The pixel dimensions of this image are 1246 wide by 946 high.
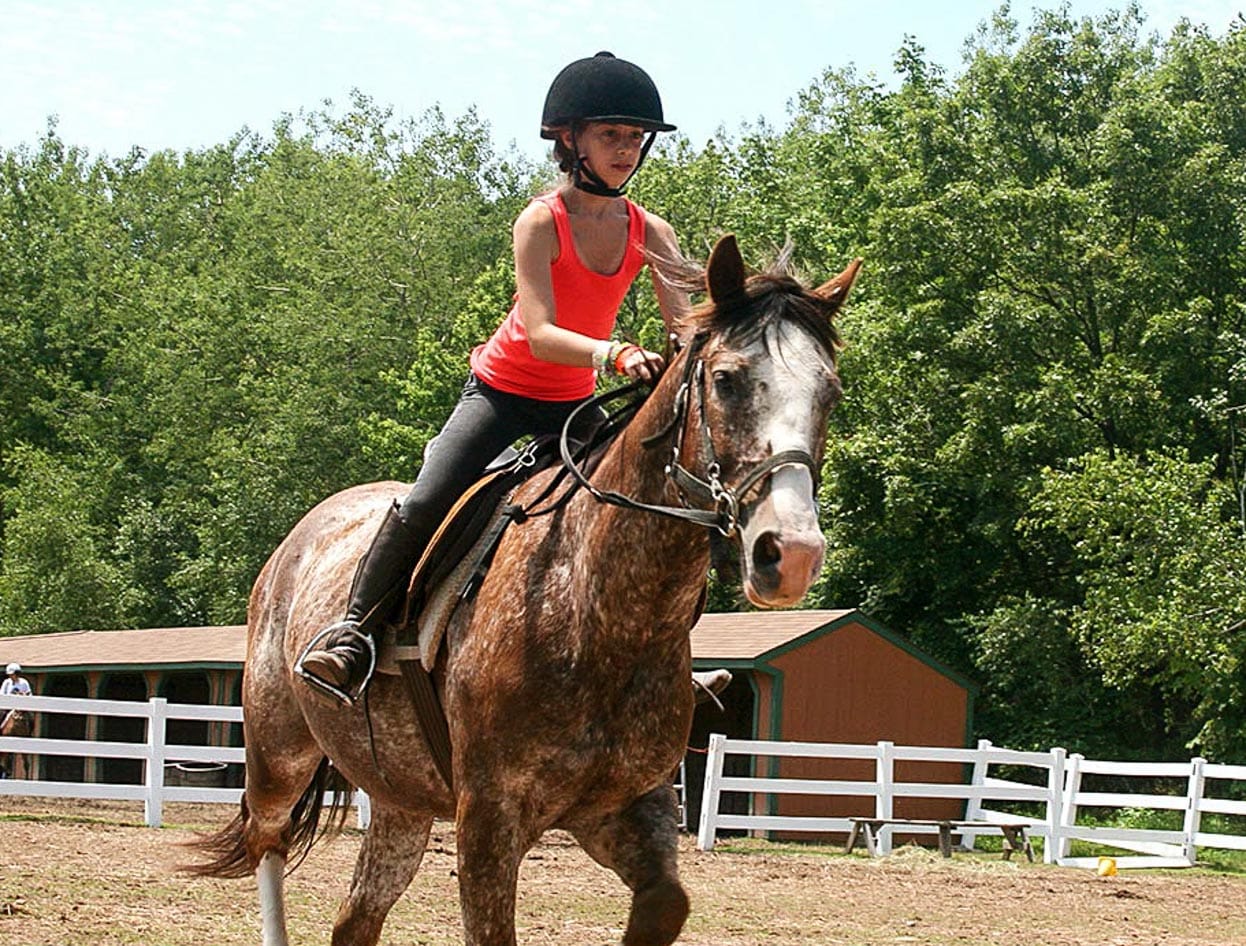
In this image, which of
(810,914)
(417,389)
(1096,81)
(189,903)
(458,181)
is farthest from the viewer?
(458,181)

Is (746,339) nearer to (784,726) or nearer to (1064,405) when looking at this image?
(784,726)

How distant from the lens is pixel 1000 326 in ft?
104

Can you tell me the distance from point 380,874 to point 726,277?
287cm

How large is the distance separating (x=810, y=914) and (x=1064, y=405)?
19468 mm

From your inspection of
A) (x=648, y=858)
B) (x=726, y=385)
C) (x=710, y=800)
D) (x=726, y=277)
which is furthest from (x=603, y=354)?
(x=710, y=800)

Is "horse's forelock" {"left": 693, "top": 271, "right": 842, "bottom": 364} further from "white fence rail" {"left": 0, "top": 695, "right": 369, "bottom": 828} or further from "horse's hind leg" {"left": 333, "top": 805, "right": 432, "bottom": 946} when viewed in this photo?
"white fence rail" {"left": 0, "top": 695, "right": 369, "bottom": 828}

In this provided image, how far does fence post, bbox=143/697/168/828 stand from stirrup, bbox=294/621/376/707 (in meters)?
13.7

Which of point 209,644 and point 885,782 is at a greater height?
point 209,644

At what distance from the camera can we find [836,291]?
4.52 metres

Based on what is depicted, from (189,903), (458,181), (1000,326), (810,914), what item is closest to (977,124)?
(1000,326)

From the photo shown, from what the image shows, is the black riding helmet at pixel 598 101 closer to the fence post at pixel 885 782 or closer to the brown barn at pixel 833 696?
the fence post at pixel 885 782

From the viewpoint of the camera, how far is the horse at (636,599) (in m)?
4.07

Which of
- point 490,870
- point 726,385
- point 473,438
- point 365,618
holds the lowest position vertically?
point 490,870

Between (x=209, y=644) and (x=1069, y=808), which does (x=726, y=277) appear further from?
(x=209, y=644)
